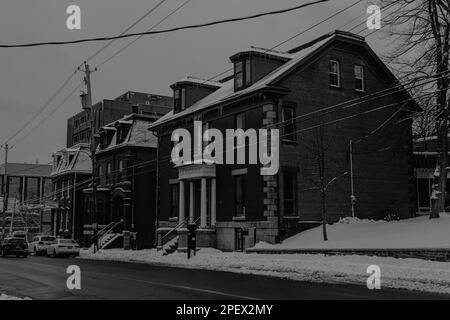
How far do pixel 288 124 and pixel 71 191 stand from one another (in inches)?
1371

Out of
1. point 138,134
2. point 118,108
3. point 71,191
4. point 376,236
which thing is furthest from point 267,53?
point 118,108

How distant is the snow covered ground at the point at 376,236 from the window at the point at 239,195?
11.8ft

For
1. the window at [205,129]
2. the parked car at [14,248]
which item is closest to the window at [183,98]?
the window at [205,129]

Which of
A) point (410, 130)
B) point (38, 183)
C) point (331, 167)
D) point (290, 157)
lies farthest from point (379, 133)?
point (38, 183)

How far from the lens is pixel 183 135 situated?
37094mm

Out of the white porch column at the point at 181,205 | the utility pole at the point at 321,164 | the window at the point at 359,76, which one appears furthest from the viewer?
the white porch column at the point at 181,205

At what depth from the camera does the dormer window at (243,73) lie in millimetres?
31875

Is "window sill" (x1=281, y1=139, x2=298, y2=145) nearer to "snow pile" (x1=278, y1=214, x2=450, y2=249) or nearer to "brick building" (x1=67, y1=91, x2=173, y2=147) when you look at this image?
"snow pile" (x1=278, y1=214, x2=450, y2=249)

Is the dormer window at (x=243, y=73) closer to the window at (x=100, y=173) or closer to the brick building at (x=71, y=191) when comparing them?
the window at (x=100, y=173)

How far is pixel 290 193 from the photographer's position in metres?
29.8

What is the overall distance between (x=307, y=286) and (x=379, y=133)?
19425 millimetres

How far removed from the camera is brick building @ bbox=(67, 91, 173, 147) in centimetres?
8644

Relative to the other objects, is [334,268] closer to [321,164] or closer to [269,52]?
[321,164]

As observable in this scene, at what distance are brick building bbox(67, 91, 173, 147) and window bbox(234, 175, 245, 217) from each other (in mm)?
48965
